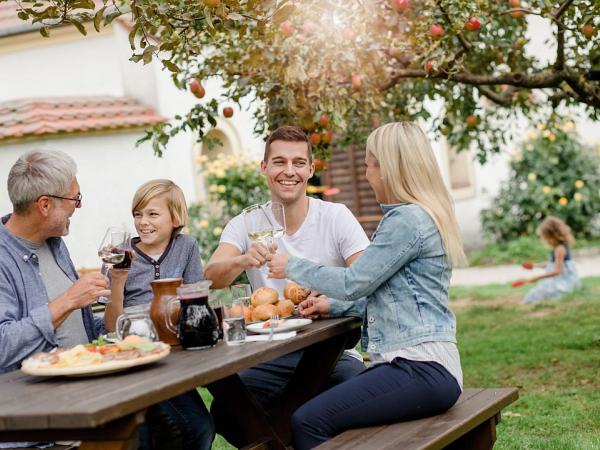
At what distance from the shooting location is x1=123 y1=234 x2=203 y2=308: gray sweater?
4.46 metres

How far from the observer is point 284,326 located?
3.98 metres

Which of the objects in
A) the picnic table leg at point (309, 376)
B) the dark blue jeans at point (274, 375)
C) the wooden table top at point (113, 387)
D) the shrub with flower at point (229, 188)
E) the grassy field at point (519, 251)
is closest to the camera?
the wooden table top at point (113, 387)

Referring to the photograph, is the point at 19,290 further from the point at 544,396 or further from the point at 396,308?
the point at 544,396

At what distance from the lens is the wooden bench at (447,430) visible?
3652mm

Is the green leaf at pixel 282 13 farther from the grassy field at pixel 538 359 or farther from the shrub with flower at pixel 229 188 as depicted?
the shrub with flower at pixel 229 188

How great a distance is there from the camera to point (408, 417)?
3.92 meters

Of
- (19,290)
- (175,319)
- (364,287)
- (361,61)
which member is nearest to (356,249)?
(364,287)

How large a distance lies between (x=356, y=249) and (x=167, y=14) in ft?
4.51

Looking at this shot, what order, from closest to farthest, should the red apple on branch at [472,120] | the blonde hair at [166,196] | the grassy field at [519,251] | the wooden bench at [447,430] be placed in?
the wooden bench at [447,430] → the blonde hair at [166,196] → the red apple on branch at [472,120] → the grassy field at [519,251]

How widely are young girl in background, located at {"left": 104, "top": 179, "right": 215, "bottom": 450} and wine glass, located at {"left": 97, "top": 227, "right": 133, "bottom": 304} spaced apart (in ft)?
0.67

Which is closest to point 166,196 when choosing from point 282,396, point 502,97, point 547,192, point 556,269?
point 282,396

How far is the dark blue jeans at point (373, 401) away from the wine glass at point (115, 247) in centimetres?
88

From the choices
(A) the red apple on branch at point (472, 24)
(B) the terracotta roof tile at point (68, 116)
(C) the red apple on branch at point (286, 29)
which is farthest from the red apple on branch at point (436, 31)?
(B) the terracotta roof tile at point (68, 116)

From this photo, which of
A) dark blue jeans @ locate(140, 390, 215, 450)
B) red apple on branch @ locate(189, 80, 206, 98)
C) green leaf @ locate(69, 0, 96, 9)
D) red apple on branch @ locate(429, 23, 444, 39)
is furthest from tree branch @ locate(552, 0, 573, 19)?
dark blue jeans @ locate(140, 390, 215, 450)
